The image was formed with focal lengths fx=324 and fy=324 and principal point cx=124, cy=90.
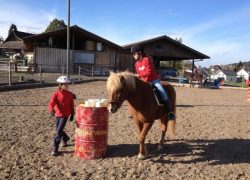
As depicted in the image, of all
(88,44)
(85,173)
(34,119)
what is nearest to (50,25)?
(88,44)

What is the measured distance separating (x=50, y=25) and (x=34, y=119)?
64823mm

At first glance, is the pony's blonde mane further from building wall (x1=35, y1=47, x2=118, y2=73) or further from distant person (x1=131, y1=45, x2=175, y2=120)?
building wall (x1=35, y1=47, x2=118, y2=73)

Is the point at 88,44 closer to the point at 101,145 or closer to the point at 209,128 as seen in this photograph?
the point at 209,128

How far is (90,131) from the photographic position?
581cm

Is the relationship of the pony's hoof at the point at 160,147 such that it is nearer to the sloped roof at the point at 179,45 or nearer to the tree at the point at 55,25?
the sloped roof at the point at 179,45

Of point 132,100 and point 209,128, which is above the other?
point 132,100

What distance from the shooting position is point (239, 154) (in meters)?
6.56

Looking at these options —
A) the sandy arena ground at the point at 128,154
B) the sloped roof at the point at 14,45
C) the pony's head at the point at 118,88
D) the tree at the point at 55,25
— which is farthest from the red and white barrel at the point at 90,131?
the tree at the point at 55,25

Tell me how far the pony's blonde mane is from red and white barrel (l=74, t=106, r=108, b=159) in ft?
2.03

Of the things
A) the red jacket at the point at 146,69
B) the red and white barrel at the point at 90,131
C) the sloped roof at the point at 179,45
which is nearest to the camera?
the red and white barrel at the point at 90,131

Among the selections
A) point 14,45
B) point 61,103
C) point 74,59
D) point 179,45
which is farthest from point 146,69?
point 14,45

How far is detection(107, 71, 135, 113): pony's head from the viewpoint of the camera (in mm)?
5320

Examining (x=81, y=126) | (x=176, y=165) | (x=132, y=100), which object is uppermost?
(x=132, y=100)

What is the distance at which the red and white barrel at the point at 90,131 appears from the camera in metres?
5.75
